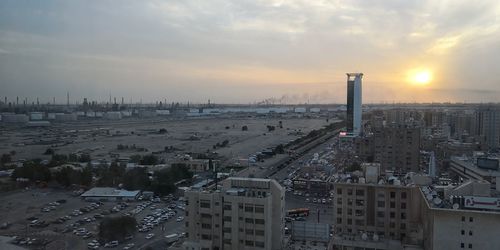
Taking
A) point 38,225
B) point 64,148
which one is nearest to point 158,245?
point 38,225

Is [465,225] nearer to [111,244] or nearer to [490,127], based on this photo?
[111,244]

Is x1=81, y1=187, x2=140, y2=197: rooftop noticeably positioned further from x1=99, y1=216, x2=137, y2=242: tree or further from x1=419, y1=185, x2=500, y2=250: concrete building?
x1=419, y1=185, x2=500, y2=250: concrete building

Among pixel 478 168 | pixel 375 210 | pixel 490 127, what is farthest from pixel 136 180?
pixel 490 127

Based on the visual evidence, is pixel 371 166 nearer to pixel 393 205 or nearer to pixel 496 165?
A: pixel 393 205

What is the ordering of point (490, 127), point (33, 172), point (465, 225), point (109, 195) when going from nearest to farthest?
point (465, 225), point (109, 195), point (33, 172), point (490, 127)

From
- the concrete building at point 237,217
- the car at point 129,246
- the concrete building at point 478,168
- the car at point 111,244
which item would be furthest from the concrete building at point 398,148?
the concrete building at point 237,217
